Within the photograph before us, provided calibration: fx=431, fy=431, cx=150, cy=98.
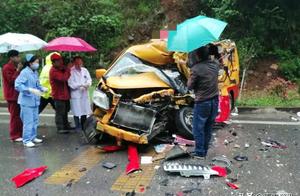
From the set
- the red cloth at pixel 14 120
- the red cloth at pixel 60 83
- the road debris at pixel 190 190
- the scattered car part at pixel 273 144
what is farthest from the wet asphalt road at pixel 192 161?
the red cloth at pixel 60 83

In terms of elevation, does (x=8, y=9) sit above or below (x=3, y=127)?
above

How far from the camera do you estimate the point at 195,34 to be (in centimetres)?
607

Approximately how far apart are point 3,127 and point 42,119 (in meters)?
0.99

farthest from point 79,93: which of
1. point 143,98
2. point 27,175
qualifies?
point 27,175

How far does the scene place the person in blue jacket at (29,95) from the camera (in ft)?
24.4

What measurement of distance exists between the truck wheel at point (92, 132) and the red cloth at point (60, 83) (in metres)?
0.90

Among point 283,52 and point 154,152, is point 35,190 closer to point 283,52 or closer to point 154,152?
point 154,152

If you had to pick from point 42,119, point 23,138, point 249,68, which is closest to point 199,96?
point 23,138

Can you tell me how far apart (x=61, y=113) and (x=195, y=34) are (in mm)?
3601

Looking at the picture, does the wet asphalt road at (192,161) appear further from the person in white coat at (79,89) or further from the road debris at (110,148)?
the person in white coat at (79,89)

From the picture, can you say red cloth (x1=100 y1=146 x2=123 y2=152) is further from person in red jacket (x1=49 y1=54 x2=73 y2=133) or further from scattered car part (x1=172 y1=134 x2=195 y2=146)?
person in red jacket (x1=49 y1=54 x2=73 y2=133)

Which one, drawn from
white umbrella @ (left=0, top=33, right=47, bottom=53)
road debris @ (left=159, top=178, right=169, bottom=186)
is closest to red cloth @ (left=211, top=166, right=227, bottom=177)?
road debris @ (left=159, top=178, right=169, bottom=186)

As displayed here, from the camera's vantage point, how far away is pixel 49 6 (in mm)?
17469

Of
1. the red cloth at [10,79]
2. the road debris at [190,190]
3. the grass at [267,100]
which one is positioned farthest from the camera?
the grass at [267,100]
